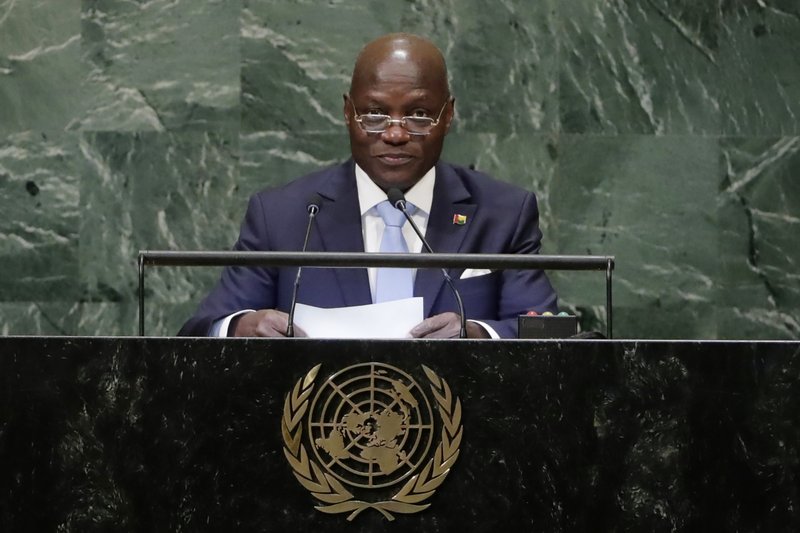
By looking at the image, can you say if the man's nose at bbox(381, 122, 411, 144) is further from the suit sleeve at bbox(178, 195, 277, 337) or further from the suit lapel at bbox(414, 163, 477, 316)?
the suit sleeve at bbox(178, 195, 277, 337)

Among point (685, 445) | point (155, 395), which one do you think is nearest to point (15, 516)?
point (155, 395)

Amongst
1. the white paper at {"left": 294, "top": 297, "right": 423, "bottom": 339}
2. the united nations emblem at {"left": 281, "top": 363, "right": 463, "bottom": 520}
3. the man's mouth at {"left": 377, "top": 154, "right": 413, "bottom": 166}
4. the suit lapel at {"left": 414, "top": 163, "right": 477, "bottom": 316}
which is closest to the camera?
the united nations emblem at {"left": 281, "top": 363, "right": 463, "bottom": 520}

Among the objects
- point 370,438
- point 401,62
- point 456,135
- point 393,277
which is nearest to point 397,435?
point 370,438

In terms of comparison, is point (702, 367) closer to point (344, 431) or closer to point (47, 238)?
point (344, 431)

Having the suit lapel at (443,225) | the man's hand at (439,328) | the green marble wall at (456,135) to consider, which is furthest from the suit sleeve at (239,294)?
the green marble wall at (456,135)

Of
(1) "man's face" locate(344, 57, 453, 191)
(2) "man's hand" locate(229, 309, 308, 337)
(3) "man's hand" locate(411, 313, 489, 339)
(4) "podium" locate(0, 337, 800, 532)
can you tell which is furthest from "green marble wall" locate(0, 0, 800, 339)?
(4) "podium" locate(0, 337, 800, 532)

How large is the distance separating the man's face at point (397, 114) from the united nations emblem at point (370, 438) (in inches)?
58.8

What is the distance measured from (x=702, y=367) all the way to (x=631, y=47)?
3.10 m

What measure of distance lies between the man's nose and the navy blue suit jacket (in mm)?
214

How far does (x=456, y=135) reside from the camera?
517 centimetres

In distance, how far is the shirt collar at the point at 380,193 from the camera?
3.76 metres

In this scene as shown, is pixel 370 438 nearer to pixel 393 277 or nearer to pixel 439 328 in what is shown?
pixel 439 328

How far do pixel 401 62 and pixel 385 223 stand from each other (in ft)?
1.50

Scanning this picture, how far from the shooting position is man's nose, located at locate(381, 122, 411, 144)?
12.0 feet
